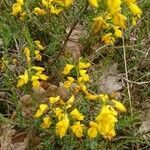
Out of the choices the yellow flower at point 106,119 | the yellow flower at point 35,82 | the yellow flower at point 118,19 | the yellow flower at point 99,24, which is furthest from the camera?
the yellow flower at point 99,24

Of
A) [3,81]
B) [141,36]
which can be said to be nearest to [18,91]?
[3,81]

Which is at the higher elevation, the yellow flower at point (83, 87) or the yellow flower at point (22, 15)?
the yellow flower at point (22, 15)

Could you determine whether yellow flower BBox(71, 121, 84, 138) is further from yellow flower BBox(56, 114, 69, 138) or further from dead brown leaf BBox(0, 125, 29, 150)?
dead brown leaf BBox(0, 125, 29, 150)

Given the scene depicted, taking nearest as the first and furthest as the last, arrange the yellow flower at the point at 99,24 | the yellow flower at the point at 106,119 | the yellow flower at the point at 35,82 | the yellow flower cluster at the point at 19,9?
the yellow flower at the point at 106,119 → the yellow flower at the point at 35,82 → the yellow flower at the point at 99,24 → the yellow flower cluster at the point at 19,9

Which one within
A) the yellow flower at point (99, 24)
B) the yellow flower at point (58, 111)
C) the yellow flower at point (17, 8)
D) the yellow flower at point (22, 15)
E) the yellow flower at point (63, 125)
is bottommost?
the yellow flower at point (63, 125)

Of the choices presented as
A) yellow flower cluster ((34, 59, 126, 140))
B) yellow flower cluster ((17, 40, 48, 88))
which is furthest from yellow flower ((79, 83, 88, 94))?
yellow flower cluster ((17, 40, 48, 88))

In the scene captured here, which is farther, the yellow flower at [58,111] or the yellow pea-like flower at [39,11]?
the yellow pea-like flower at [39,11]

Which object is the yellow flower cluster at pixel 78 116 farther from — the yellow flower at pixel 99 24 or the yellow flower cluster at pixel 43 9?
the yellow flower cluster at pixel 43 9

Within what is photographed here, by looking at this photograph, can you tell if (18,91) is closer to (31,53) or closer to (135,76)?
(31,53)

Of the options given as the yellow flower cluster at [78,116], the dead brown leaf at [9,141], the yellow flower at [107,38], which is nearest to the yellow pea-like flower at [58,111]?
the yellow flower cluster at [78,116]
